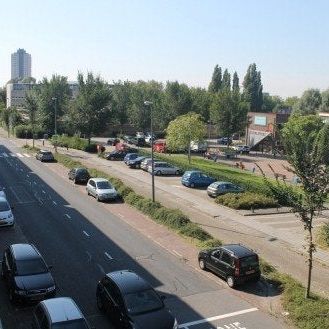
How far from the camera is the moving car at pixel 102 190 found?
35469 mm

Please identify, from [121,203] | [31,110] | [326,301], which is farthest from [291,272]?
[31,110]

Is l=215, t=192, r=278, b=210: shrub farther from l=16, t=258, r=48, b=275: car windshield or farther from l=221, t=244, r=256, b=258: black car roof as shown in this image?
l=16, t=258, r=48, b=275: car windshield

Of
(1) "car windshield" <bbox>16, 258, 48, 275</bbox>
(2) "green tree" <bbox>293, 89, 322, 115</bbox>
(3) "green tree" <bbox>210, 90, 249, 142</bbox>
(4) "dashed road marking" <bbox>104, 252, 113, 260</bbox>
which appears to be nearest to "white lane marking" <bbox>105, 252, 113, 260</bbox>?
(4) "dashed road marking" <bbox>104, 252, 113, 260</bbox>

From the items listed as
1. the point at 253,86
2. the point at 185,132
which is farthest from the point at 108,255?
the point at 253,86

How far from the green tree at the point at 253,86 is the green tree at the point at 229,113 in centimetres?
5401

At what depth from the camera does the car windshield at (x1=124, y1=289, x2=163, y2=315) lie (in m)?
15.4

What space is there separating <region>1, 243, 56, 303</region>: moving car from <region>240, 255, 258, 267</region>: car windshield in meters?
7.52

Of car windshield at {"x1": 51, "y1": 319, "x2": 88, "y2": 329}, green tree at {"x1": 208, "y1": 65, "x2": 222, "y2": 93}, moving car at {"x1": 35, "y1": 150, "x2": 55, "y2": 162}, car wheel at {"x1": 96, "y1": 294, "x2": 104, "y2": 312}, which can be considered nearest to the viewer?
car windshield at {"x1": 51, "y1": 319, "x2": 88, "y2": 329}

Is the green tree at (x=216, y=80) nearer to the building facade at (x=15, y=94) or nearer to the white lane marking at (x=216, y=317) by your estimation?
the building facade at (x=15, y=94)

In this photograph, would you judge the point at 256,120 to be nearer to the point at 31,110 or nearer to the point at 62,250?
the point at 31,110

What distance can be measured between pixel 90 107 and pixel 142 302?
5357cm

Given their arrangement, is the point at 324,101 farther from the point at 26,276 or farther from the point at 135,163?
the point at 26,276

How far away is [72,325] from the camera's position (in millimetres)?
13820

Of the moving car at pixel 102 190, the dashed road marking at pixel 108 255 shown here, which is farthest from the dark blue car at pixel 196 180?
the dashed road marking at pixel 108 255
